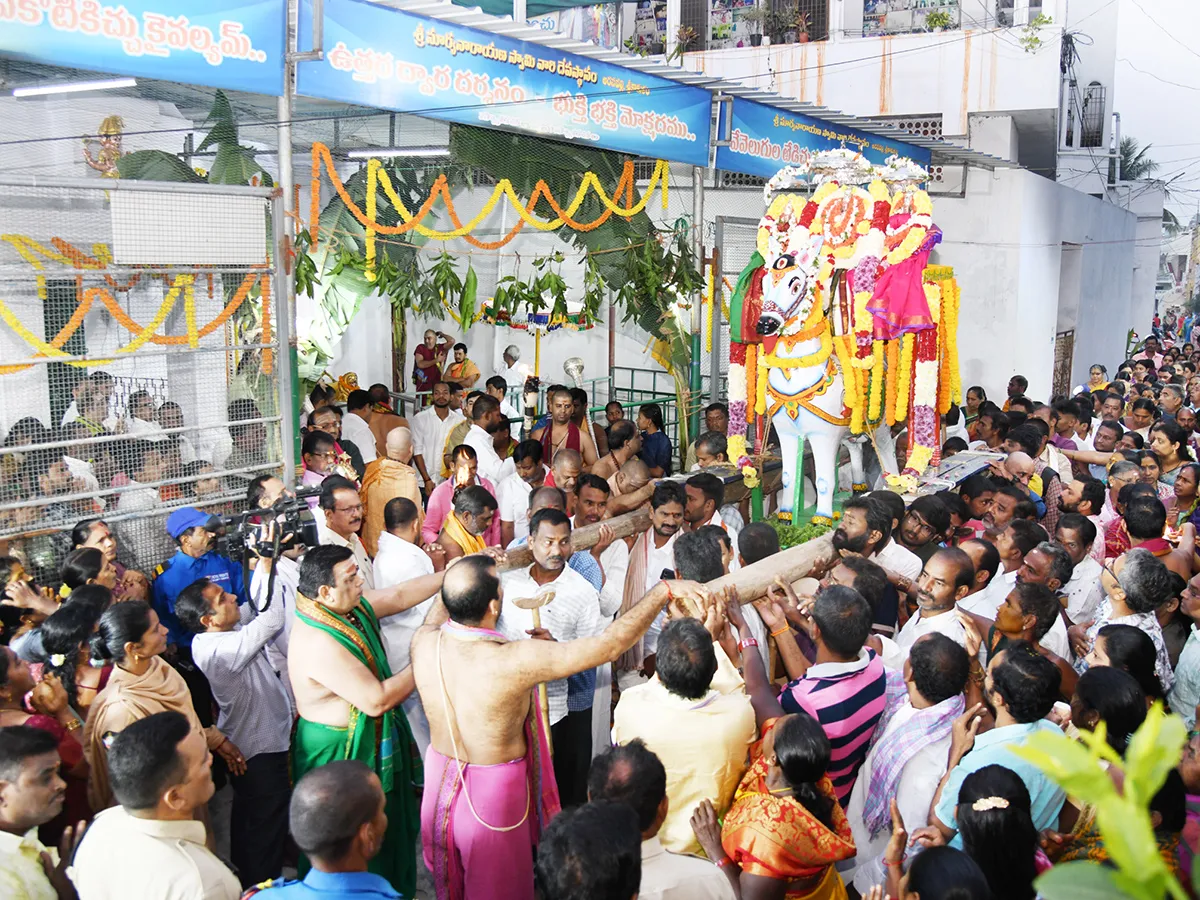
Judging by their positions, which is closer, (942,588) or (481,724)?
(481,724)

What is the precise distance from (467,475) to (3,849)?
133 inches

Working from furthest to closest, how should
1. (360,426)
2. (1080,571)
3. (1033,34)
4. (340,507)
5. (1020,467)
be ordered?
1. (1033,34)
2. (360,426)
3. (1020,467)
4. (1080,571)
5. (340,507)

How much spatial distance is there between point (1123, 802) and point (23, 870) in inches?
108

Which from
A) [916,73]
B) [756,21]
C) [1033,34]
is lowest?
[916,73]

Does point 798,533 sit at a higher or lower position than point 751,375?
lower

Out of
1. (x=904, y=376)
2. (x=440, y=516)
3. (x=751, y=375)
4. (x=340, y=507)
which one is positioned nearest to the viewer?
(x=340, y=507)

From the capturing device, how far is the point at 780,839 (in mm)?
2889

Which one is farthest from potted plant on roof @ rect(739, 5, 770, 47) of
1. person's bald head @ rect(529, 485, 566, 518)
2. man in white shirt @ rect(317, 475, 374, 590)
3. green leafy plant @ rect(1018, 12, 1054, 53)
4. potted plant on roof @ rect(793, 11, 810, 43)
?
man in white shirt @ rect(317, 475, 374, 590)

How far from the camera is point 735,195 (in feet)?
41.9

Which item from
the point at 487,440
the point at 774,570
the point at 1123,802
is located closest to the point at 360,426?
the point at 487,440

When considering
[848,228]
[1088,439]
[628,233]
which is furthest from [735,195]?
[848,228]

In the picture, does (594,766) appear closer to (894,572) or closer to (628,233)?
(894,572)

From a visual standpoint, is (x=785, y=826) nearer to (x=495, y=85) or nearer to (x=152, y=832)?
(x=152, y=832)

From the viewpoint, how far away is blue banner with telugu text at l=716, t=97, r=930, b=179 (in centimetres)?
1006
